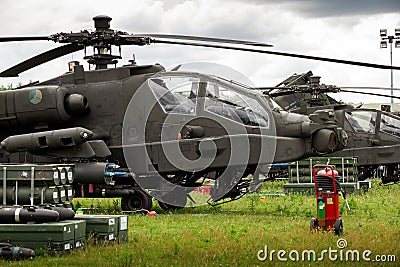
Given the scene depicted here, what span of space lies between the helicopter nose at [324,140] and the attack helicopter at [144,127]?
2cm

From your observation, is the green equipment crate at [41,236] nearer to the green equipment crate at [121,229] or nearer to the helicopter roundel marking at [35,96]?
the green equipment crate at [121,229]

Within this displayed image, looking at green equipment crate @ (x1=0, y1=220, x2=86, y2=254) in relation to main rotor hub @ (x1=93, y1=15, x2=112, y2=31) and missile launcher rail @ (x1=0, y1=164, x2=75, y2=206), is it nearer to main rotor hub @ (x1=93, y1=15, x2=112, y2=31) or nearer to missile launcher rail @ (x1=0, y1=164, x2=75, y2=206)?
missile launcher rail @ (x1=0, y1=164, x2=75, y2=206)

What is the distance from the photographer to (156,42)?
608 inches

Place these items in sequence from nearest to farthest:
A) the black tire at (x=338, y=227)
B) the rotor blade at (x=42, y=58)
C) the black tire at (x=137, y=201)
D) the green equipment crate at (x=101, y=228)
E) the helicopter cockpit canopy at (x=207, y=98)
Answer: the green equipment crate at (x=101, y=228) → the black tire at (x=338, y=227) → the helicopter cockpit canopy at (x=207, y=98) → the rotor blade at (x=42, y=58) → the black tire at (x=137, y=201)

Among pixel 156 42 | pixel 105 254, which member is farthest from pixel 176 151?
pixel 105 254

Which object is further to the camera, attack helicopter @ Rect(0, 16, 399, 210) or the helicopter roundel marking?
the helicopter roundel marking

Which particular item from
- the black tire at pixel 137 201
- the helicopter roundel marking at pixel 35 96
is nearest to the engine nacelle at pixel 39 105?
the helicopter roundel marking at pixel 35 96

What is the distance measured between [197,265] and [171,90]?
23.0 feet

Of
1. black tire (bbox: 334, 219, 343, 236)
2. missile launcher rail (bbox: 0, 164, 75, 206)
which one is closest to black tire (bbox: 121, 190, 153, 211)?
missile launcher rail (bbox: 0, 164, 75, 206)

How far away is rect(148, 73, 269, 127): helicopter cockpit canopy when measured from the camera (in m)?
15.7

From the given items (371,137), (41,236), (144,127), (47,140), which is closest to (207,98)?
(144,127)

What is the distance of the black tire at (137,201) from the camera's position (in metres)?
16.2

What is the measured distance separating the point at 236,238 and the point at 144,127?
4.98 m

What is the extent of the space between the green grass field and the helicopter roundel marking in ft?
9.73
